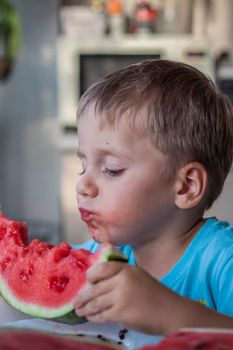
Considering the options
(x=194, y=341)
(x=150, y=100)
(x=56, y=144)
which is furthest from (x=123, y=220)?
(x=56, y=144)

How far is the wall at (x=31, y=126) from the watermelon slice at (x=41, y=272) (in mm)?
3209

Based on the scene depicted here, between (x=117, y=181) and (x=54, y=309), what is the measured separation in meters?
0.19

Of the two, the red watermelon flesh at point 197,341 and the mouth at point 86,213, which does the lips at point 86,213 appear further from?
the red watermelon flesh at point 197,341

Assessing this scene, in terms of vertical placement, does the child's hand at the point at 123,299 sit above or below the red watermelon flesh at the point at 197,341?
below

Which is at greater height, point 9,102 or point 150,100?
point 150,100

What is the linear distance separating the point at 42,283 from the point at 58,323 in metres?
0.05

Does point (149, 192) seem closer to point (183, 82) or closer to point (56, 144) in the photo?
point (183, 82)

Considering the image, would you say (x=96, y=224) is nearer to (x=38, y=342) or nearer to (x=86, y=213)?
(x=86, y=213)

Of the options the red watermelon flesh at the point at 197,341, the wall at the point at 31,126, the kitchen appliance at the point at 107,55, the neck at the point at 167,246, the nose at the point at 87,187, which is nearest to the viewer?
the red watermelon flesh at the point at 197,341

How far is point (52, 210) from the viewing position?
4.02 m

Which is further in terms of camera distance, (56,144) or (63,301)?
(56,144)

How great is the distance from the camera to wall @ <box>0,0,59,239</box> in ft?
12.9

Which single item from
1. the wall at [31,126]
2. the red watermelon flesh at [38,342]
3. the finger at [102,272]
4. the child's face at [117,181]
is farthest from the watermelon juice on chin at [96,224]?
the wall at [31,126]

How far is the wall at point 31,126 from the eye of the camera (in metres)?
3.94
